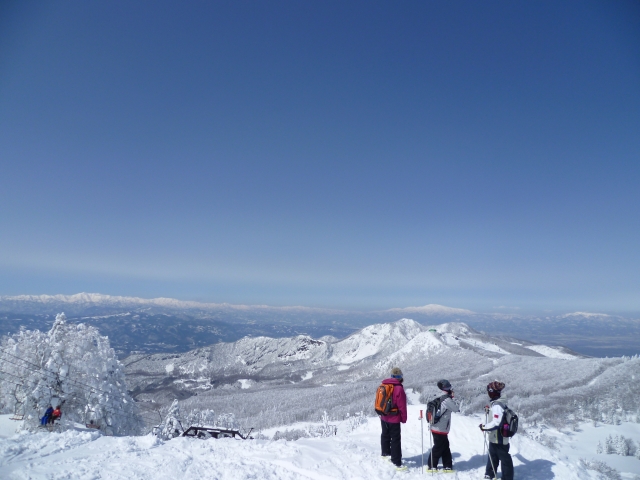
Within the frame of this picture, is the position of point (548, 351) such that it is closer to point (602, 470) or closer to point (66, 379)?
point (602, 470)

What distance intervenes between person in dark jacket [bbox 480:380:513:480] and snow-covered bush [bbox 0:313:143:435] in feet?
95.6

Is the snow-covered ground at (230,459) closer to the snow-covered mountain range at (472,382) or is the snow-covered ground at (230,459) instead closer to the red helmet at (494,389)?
the red helmet at (494,389)

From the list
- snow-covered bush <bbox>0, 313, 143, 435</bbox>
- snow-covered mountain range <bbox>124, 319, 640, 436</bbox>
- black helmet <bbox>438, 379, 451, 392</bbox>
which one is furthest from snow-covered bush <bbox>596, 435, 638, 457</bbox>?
snow-covered bush <bbox>0, 313, 143, 435</bbox>

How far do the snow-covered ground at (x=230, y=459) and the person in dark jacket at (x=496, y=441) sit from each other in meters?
0.60

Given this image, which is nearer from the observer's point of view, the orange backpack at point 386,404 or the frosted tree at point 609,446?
the orange backpack at point 386,404

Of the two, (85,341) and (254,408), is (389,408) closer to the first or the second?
(85,341)

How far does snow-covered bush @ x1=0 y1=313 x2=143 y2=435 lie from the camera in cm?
2616

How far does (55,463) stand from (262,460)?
5.27m

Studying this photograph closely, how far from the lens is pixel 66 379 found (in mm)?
27234

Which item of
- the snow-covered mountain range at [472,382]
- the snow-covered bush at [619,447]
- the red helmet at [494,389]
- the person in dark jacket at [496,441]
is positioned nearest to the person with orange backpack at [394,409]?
the person in dark jacket at [496,441]

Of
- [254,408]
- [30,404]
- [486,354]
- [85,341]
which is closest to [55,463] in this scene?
[30,404]

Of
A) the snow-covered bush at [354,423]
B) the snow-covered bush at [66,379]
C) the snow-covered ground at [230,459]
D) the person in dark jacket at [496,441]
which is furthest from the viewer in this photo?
the snow-covered bush at [66,379]

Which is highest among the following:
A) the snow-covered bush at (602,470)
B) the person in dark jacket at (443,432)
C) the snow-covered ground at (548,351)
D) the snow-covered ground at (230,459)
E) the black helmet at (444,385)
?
the black helmet at (444,385)

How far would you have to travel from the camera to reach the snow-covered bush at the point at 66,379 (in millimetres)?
26156
